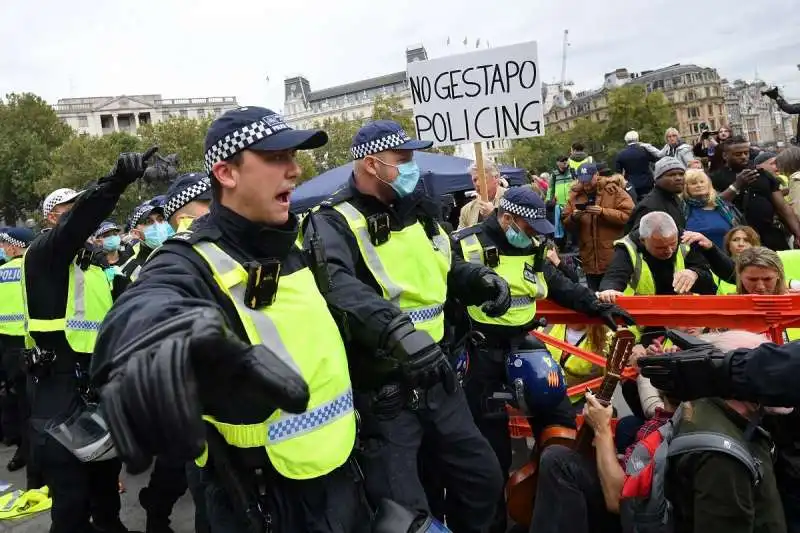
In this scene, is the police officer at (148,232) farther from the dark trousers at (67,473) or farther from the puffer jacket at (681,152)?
the puffer jacket at (681,152)

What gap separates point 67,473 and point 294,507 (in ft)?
7.78

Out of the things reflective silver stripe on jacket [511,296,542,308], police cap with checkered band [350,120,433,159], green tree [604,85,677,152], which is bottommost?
reflective silver stripe on jacket [511,296,542,308]

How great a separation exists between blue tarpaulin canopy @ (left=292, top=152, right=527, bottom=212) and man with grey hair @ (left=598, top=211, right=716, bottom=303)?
6823 millimetres

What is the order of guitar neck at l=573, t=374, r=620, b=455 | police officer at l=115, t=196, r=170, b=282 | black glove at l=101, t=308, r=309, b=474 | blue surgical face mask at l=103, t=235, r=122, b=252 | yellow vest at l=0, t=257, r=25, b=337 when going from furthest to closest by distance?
blue surgical face mask at l=103, t=235, r=122, b=252
yellow vest at l=0, t=257, r=25, b=337
police officer at l=115, t=196, r=170, b=282
guitar neck at l=573, t=374, r=620, b=455
black glove at l=101, t=308, r=309, b=474

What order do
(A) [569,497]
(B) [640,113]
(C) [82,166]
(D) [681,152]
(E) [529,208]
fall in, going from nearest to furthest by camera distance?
(A) [569,497], (E) [529,208], (D) [681,152], (C) [82,166], (B) [640,113]

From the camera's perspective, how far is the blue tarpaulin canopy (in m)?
11.5

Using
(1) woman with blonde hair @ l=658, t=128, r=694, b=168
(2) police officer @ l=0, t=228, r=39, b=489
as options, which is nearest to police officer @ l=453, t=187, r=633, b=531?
(2) police officer @ l=0, t=228, r=39, b=489

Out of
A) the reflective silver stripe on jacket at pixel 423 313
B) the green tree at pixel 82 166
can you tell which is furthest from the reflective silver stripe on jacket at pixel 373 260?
the green tree at pixel 82 166

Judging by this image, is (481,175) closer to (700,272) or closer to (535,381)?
(700,272)

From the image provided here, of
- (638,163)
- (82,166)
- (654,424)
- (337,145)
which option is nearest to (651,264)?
(654,424)

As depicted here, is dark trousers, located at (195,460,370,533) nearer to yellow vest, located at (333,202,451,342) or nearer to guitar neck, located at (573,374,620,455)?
yellow vest, located at (333,202,451,342)

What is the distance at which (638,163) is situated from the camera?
9.55m

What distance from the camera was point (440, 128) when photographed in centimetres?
521

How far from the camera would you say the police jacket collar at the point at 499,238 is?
4242mm
